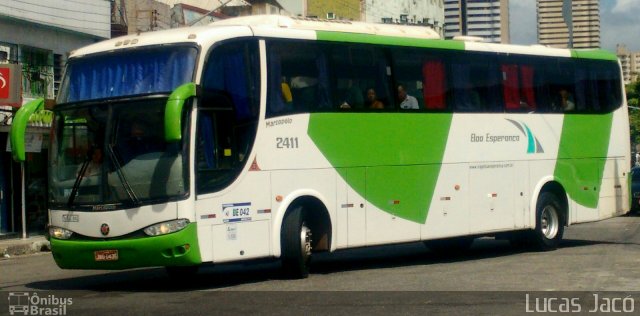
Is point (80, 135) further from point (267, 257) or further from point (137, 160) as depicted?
point (267, 257)

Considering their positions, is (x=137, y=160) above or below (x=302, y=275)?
above

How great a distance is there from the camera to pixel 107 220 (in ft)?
47.2

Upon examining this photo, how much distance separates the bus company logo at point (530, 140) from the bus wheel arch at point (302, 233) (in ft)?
17.1

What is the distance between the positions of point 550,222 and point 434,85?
441 cm

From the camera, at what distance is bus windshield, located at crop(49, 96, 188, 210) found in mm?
14203

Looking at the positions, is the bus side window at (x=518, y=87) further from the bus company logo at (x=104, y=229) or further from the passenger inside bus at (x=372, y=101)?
the bus company logo at (x=104, y=229)

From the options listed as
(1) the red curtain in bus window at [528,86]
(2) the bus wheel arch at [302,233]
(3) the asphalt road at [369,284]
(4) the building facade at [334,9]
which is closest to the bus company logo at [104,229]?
(3) the asphalt road at [369,284]

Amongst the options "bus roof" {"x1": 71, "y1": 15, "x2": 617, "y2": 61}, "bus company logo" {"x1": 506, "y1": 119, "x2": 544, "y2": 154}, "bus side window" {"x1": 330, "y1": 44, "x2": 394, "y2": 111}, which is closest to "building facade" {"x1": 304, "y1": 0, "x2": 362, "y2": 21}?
"bus company logo" {"x1": 506, "y1": 119, "x2": 544, "y2": 154}

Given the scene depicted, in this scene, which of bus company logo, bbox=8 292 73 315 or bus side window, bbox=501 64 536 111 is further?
bus side window, bbox=501 64 536 111

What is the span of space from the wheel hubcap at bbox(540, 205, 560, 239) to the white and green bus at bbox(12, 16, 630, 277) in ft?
0.11

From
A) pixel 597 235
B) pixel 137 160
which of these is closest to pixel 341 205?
pixel 137 160

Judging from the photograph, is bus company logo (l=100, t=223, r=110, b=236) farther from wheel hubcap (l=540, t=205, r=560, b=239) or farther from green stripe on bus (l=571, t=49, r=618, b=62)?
green stripe on bus (l=571, t=49, r=618, b=62)

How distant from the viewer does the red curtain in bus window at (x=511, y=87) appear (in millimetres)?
20078

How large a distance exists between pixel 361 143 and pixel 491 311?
5772mm
